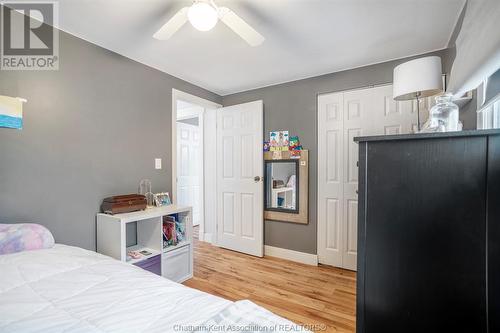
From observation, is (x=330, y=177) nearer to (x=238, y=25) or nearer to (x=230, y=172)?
(x=230, y=172)

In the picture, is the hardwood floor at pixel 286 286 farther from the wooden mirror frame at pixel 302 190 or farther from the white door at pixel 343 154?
the wooden mirror frame at pixel 302 190

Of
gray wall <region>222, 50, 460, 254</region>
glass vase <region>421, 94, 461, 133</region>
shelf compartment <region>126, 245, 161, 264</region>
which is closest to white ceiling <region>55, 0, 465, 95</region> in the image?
gray wall <region>222, 50, 460, 254</region>

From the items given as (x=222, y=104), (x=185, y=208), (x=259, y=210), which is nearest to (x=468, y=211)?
(x=185, y=208)

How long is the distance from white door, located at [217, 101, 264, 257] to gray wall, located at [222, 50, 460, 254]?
6.9 inches

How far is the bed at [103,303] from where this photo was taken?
0.76 m

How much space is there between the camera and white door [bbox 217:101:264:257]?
3.10 meters

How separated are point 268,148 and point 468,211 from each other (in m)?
2.43

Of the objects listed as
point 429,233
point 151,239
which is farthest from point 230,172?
point 429,233

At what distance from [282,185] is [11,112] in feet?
8.61

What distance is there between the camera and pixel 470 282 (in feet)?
2.59

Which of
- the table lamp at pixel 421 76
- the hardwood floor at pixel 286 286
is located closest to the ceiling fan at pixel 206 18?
Answer: the table lamp at pixel 421 76

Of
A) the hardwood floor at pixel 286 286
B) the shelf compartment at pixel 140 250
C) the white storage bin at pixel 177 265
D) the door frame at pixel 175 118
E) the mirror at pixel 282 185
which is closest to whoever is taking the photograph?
the hardwood floor at pixel 286 286

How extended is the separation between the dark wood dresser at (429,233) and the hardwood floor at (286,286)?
1.01 m

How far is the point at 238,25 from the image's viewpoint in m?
1.42
